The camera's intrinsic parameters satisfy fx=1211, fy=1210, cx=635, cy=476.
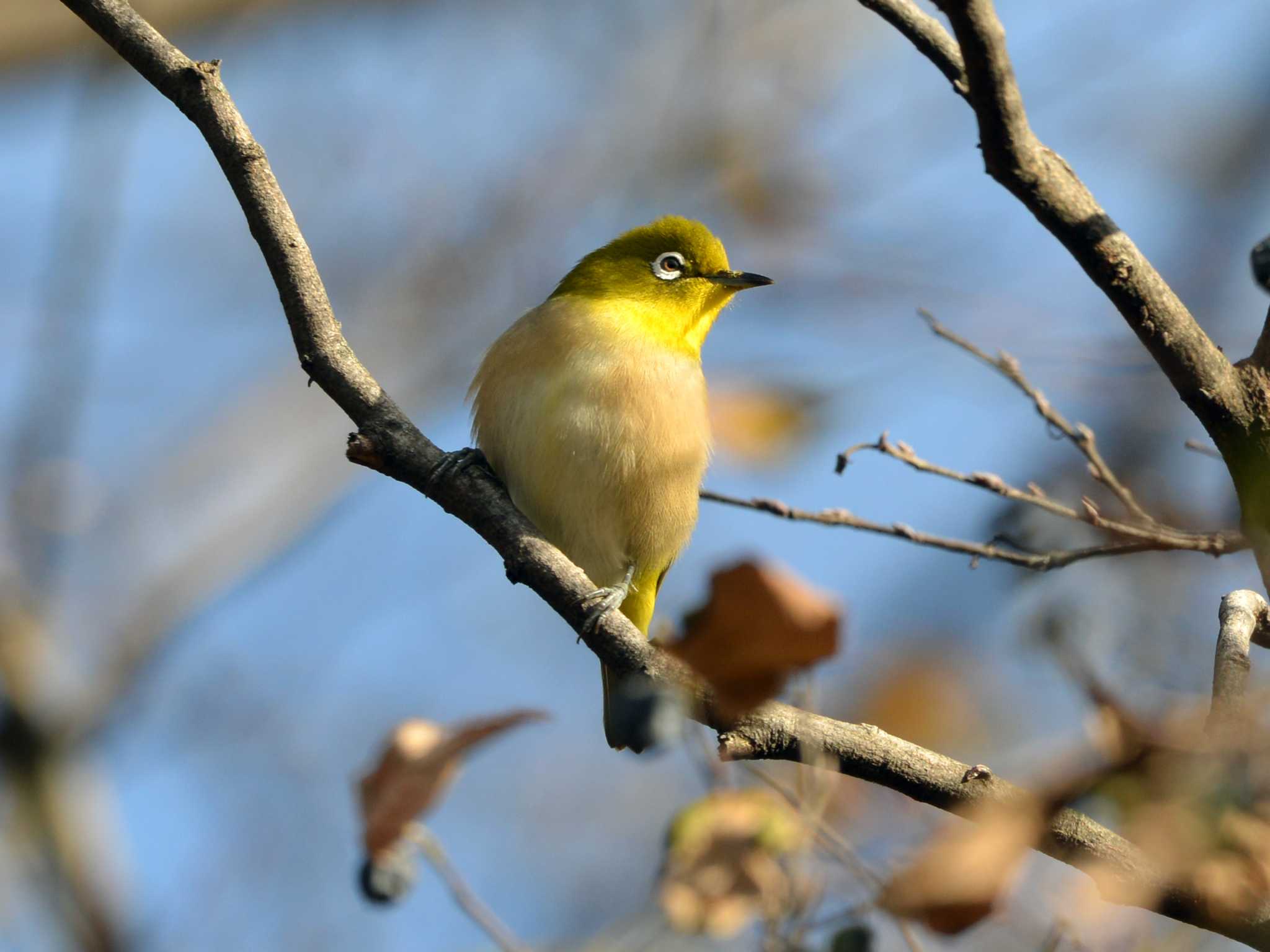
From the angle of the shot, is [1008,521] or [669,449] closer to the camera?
[1008,521]

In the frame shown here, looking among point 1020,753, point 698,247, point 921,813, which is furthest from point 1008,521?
point 698,247

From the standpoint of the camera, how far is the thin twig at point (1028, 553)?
98.3 inches

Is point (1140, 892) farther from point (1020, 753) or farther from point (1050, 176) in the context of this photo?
point (1020, 753)

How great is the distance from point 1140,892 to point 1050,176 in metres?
1.28

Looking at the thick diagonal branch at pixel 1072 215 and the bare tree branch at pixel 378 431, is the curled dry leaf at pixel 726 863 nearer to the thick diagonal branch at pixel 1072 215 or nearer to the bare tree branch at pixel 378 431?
the bare tree branch at pixel 378 431

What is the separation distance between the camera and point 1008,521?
3.36 meters

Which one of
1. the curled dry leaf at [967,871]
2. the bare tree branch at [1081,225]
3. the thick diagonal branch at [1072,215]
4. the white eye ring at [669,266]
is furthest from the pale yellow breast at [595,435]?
the curled dry leaf at [967,871]

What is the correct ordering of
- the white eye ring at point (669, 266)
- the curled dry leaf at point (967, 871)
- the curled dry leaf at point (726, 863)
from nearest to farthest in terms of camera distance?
the curled dry leaf at point (967, 871)
the curled dry leaf at point (726, 863)
the white eye ring at point (669, 266)

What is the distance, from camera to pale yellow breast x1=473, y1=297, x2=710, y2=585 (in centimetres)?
430

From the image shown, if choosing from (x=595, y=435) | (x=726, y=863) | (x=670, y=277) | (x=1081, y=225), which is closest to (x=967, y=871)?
(x=726, y=863)

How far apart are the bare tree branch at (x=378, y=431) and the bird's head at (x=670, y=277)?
6.90ft

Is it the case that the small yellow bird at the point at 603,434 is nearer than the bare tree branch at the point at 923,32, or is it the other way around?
the bare tree branch at the point at 923,32

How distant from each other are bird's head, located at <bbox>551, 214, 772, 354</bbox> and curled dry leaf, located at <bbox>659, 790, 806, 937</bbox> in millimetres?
3214

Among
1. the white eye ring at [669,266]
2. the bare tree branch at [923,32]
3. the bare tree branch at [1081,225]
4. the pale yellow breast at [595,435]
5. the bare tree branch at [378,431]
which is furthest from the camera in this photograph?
the white eye ring at [669,266]
